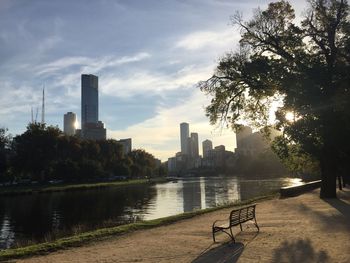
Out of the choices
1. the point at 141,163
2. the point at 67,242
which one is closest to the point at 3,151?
the point at 141,163

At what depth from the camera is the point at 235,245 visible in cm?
1312

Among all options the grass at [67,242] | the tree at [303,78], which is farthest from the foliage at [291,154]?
the grass at [67,242]

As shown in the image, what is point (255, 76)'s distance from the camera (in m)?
28.3

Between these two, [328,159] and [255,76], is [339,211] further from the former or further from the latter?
[255,76]

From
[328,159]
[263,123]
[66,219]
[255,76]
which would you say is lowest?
[66,219]

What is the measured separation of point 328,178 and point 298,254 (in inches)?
774

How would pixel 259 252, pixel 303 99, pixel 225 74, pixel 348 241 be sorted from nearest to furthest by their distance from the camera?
pixel 259 252
pixel 348 241
pixel 303 99
pixel 225 74

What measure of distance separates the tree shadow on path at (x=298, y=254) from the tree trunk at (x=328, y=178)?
1767 centimetres

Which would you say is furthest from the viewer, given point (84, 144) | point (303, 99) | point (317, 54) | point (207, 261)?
point (84, 144)

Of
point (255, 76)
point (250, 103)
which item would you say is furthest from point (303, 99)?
point (250, 103)

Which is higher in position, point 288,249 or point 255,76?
point 255,76

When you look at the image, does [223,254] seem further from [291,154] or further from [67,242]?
[291,154]

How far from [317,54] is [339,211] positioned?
1161 centimetres

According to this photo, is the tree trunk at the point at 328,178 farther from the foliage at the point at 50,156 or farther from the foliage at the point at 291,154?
the foliage at the point at 50,156
